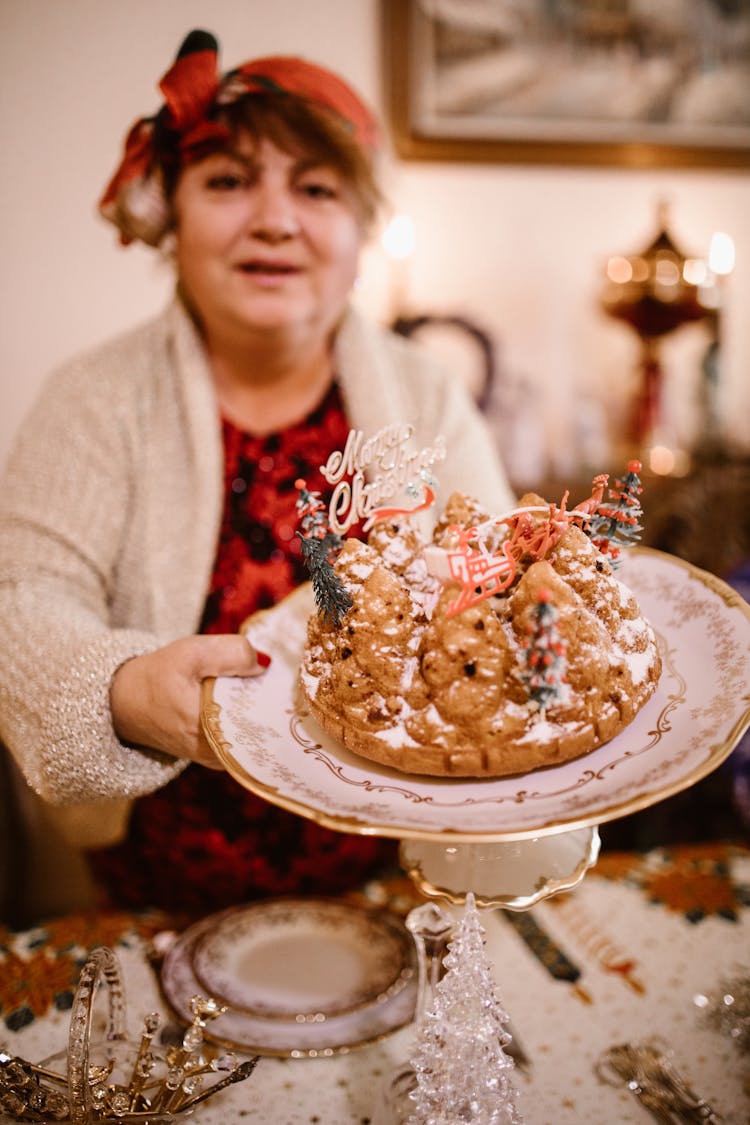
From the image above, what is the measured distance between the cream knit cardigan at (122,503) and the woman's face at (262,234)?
139 millimetres

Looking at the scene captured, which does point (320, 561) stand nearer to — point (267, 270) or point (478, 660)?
point (478, 660)

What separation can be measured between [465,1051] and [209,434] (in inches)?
33.9

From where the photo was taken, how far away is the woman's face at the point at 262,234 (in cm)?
116

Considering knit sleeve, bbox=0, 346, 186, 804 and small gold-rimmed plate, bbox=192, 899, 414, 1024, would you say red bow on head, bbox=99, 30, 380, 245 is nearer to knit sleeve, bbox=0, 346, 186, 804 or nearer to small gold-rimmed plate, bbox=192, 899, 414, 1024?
knit sleeve, bbox=0, 346, 186, 804

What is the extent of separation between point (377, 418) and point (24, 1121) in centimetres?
96

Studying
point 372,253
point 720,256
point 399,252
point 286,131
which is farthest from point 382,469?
point 720,256

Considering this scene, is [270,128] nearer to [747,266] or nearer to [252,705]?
[252,705]

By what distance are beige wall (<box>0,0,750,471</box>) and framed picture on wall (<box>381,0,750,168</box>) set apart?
77 mm

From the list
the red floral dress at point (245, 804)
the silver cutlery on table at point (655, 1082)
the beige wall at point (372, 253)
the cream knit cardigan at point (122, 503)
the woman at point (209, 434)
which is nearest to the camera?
the silver cutlery on table at point (655, 1082)

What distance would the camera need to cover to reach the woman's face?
116 cm

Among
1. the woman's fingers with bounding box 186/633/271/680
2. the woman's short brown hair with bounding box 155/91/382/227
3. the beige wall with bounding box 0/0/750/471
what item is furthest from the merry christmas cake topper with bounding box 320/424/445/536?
the beige wall with bounding box 0/0/750/471

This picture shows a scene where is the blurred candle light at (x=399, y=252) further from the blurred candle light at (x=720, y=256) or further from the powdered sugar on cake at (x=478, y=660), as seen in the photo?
the powdered sugar on cake at (x=478, y=660)

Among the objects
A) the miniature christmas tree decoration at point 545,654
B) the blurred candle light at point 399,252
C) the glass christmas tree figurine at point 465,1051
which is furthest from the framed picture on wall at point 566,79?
the glass christmas tree figurine at point 465,1051

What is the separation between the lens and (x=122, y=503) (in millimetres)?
1243
